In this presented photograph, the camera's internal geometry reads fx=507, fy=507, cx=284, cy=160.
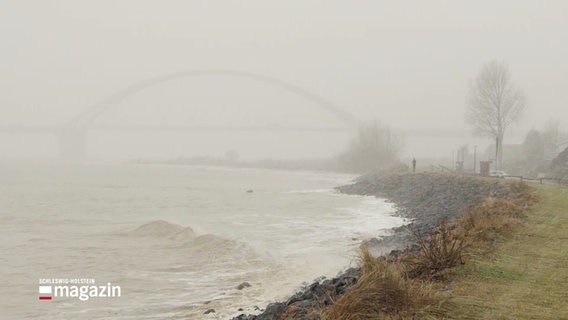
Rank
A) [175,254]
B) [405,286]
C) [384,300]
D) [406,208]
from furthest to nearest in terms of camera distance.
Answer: [406,208] → [175,254] → [405,286] → [384,300]

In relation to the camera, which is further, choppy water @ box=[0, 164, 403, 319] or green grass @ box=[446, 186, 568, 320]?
choppy water @ box=[0, 164, 403, 319]

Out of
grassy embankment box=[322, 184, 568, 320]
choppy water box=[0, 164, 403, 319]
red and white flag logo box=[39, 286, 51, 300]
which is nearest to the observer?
grassy embankment box=[322, 184, 568, 320]

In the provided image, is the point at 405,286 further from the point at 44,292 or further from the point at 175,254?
the point at 175,254

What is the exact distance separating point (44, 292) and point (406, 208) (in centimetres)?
2387

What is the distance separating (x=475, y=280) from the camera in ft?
26.5

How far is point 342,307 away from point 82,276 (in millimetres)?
10028

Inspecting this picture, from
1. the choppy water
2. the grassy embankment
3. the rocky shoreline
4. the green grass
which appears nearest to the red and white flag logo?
the choppy water

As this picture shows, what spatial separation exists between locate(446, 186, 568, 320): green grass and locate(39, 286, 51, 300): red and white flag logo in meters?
9.13

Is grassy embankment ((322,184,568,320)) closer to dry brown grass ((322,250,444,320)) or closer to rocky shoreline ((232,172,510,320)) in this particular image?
dry brown grass ((322,250,444,320))

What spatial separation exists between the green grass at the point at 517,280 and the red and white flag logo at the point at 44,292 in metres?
9.13

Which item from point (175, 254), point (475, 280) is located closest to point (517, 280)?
point (475, 280)

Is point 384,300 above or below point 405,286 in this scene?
below

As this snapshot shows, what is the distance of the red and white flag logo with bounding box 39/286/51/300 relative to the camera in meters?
11.8
